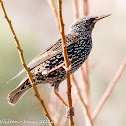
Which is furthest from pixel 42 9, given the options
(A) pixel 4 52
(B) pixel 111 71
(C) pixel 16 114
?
(C) pixel 16 114

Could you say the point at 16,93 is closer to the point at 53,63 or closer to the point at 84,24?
the point at 53,63

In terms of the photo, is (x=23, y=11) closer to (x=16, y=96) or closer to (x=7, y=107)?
(x=7, y=107)

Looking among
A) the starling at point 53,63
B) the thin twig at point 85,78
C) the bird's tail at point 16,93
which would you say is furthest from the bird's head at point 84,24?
the bird's tail at point 16,93

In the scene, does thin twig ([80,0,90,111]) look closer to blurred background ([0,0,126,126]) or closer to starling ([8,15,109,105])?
starling ([8,15,109,105])

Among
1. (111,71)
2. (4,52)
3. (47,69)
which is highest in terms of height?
(47,69)

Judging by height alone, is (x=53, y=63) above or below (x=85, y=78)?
above

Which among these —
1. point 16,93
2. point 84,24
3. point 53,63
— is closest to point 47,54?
point 53,63

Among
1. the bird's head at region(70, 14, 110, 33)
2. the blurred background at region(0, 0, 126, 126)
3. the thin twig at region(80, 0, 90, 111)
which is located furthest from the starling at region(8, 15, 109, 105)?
the blurred background at region(0, 0, 126, 126)

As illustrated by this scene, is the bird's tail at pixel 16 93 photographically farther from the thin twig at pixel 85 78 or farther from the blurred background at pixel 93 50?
the blurred background at pixel 93 50
